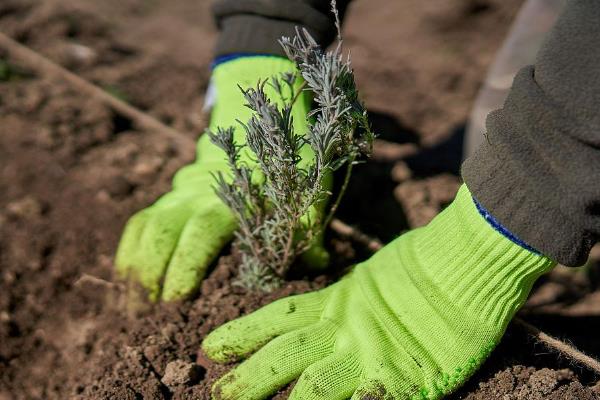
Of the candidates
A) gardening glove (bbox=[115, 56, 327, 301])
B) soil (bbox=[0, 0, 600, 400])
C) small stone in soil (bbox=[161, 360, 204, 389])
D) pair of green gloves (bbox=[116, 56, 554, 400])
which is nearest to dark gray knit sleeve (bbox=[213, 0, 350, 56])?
gardening glove (bbox=[115, 56, 327, 301])

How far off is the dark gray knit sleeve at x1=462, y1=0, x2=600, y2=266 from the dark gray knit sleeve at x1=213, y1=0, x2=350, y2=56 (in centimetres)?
89

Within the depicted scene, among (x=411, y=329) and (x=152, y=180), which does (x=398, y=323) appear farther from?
(x=152, y=180)

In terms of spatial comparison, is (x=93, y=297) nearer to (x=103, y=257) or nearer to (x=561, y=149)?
(x=103, y=257)

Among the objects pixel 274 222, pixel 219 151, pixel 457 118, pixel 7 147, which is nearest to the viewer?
pixel 274 222

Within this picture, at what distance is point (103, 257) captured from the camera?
2.14 m

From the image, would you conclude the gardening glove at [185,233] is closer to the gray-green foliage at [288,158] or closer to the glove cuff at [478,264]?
the gray-green foliage at [288,158]

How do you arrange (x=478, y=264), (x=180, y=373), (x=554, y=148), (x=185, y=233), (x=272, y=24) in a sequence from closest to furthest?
(x=554, y=148) < (x=478, y=264) < (x=180, y=373) < (x=185, y=233) < (x=272, y=24)

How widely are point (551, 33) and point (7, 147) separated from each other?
2204mm

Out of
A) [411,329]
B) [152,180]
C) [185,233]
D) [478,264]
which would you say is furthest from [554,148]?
[152,180]

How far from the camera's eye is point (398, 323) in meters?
1.51

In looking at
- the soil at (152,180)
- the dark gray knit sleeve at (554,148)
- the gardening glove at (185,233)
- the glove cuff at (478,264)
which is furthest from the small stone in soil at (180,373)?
the dark gray knit sleeve at (554,148)

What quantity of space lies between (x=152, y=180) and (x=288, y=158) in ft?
3.83

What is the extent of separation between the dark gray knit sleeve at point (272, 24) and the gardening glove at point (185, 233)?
0.39 feet

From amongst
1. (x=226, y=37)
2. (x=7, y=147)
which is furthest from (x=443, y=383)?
(x=7, y=147)
